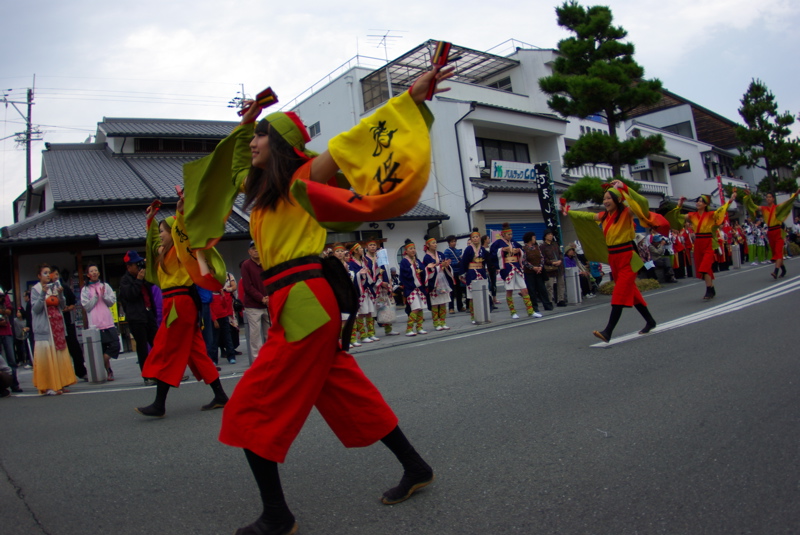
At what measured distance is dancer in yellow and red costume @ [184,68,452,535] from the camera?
2480 millimetres

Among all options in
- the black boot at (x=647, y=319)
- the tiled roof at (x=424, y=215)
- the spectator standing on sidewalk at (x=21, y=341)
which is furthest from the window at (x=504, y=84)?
the black boot at (x=647, y=319)

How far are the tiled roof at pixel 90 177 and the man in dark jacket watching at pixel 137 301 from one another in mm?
10036

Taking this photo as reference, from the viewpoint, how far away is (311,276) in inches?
107

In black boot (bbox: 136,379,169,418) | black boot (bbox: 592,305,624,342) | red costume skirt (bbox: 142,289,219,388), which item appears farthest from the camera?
black boot (bbox: 592,305,624,342)

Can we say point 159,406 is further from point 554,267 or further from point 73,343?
point 554,267

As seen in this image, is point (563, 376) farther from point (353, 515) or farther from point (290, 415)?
point (290, 415)

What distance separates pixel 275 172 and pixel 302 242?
35 centimetres

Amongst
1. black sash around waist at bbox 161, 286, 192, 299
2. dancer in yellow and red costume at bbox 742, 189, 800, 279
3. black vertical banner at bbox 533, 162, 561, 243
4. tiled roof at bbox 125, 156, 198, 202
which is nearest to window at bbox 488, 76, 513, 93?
black vertical banner at bbox 533, 162, 561, 243

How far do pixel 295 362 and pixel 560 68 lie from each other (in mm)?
17745

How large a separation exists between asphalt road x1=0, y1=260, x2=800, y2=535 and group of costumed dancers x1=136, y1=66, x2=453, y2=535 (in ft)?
1.30

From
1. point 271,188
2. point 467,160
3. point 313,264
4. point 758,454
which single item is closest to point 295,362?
point 313,264

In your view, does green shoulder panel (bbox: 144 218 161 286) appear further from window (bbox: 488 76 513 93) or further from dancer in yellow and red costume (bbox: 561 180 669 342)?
window (bbox: 488 76 513 93)

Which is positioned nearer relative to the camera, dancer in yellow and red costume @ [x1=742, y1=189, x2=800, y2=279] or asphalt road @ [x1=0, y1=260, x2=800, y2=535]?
asphalt road @ [x1=0, y1=260, x2=800, y2=535]

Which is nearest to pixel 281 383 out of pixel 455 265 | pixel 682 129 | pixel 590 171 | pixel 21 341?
pixel 455 265
